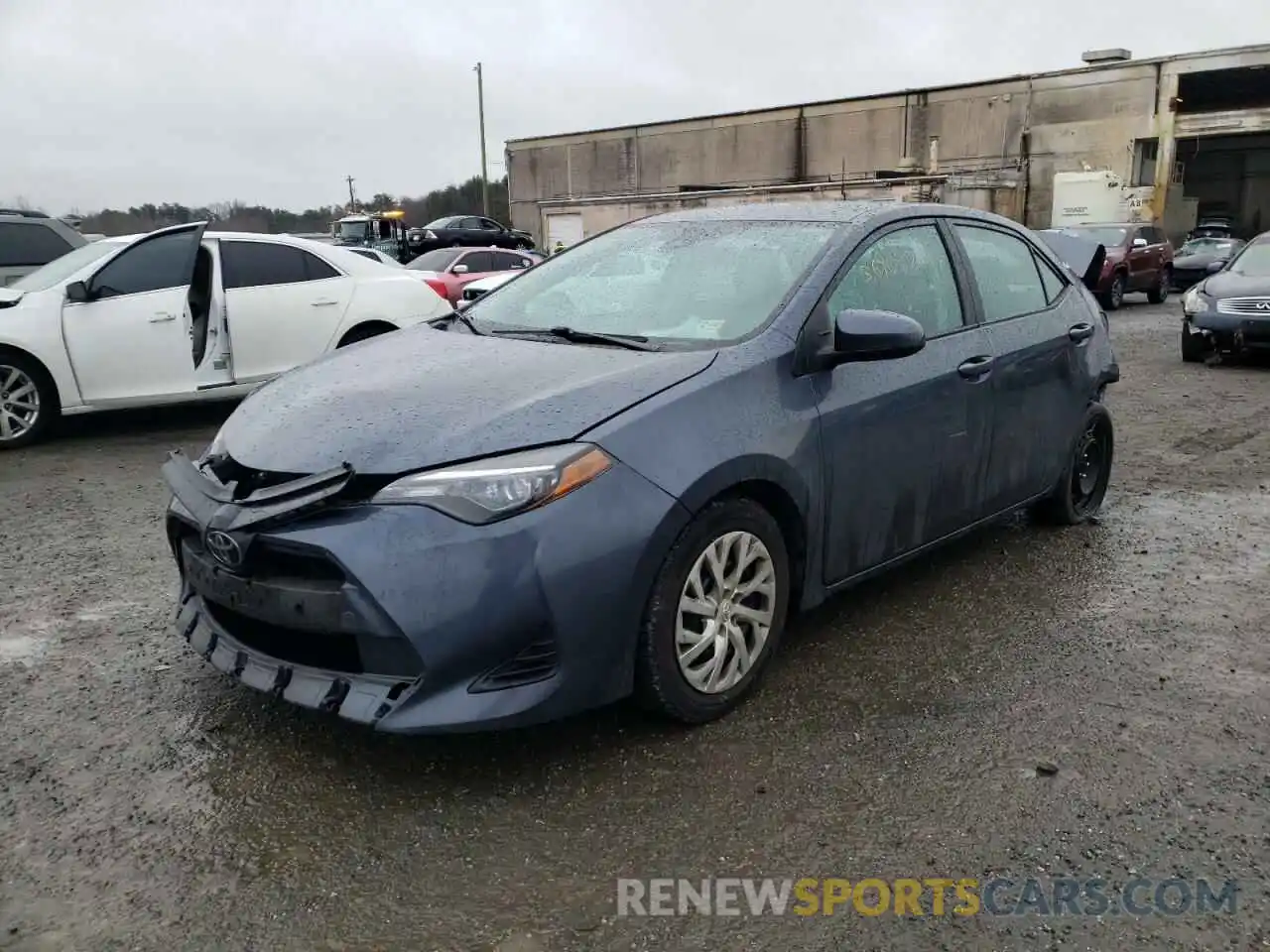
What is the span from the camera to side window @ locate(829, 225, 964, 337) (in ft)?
12.2

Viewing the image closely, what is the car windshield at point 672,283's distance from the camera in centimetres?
354

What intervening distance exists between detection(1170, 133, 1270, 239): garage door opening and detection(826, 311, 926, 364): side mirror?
150 ft

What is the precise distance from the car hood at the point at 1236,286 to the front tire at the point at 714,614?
9643 mm

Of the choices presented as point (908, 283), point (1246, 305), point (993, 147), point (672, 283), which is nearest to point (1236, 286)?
point (1246, 305)

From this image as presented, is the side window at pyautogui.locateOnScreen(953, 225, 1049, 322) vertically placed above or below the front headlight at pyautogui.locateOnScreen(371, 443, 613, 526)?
above

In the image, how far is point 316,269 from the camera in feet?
26.9

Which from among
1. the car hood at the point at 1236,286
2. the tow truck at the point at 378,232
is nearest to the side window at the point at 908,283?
the car hood at the point at 1236,286

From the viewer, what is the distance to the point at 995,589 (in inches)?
174

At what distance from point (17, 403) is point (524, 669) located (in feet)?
20.3

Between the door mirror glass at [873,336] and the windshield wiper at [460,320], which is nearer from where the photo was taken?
the door mirror glass at [873,336]

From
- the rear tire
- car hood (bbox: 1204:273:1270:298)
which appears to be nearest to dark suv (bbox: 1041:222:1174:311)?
car hood (bbox: 1204:273:1270:298)

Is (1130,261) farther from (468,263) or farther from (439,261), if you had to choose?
(439,261)

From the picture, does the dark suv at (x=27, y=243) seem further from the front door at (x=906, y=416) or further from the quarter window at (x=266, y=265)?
the front door at (x=906, y=416)

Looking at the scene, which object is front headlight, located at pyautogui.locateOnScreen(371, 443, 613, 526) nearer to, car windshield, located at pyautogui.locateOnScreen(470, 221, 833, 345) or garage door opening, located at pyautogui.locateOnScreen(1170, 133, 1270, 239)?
car windshield, located at pyautogui.locateOnScreen(470, 221, 833, 345)
